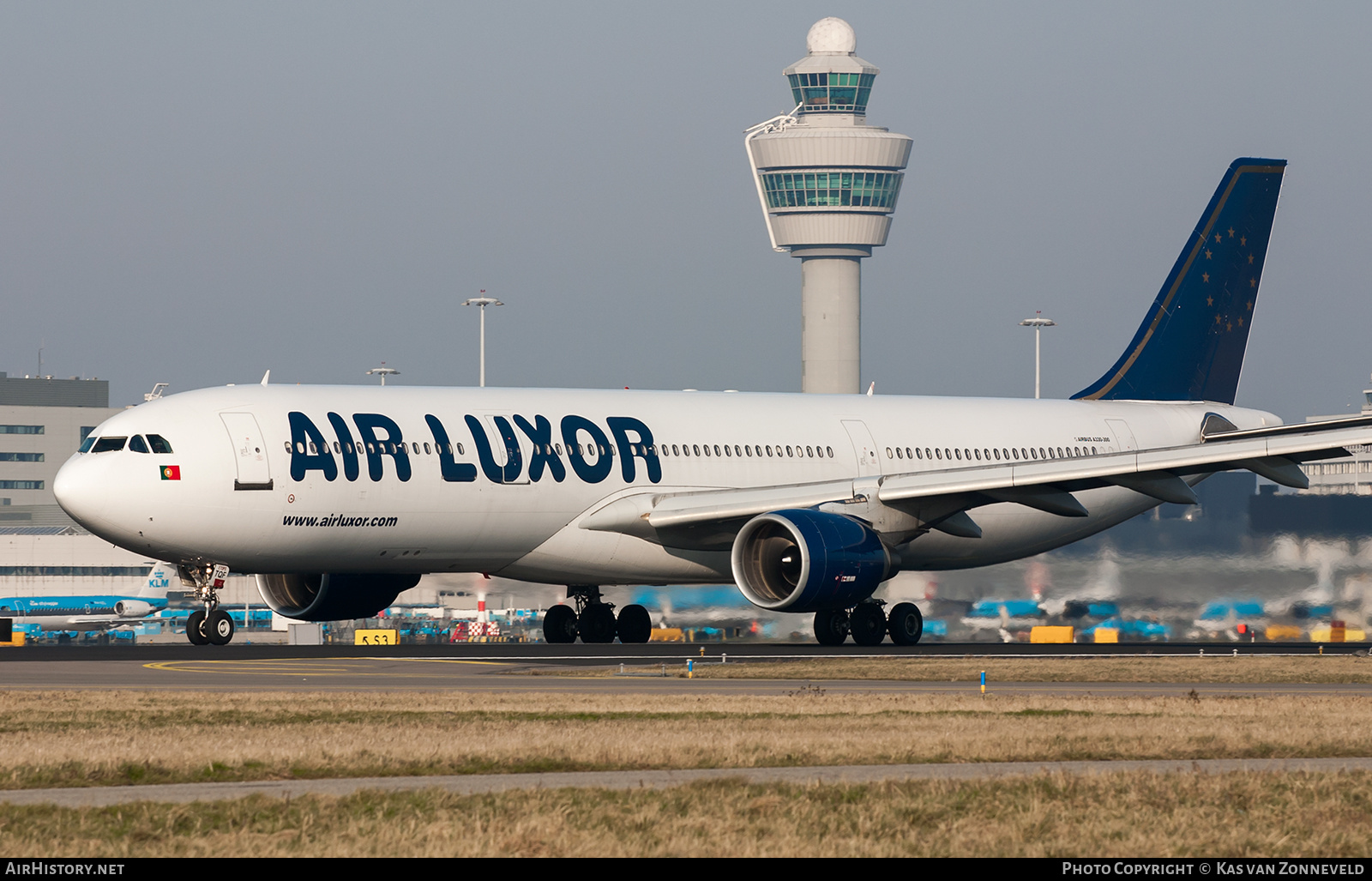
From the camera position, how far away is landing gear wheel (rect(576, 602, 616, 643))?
39.2m

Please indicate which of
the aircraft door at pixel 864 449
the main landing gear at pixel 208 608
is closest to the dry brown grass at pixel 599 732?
the main landing gear at pixel 208 608

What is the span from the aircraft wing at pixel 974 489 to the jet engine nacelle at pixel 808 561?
787 millimetres

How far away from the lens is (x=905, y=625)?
37125 millimetres

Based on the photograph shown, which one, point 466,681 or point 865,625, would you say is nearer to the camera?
point 466,681

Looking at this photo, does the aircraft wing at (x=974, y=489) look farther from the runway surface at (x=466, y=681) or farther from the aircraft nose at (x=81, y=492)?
the aircraft nose at (x=81, y=492)

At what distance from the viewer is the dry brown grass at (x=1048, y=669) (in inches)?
1059

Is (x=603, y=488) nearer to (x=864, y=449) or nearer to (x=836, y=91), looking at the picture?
(x=864, y=449)

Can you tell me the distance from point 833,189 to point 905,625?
127 meters

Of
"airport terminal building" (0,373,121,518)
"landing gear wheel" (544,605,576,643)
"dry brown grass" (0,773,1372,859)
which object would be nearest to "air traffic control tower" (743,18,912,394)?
"airport terminal building" (0,373,121,518)

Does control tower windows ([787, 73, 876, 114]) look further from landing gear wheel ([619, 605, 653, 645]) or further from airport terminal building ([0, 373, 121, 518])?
landing gear wheel ([619, 605, 653, 645])

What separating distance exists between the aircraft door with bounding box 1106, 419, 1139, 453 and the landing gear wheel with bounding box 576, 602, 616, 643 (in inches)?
476

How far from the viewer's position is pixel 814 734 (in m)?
17.7

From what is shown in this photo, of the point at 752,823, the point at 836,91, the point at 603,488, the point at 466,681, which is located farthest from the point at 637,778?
the point at 836,91

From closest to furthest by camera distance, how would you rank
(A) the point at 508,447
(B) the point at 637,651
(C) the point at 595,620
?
(B) the point at 637,651 → (A) the point at 508,447 → (C) the point at 595,620
